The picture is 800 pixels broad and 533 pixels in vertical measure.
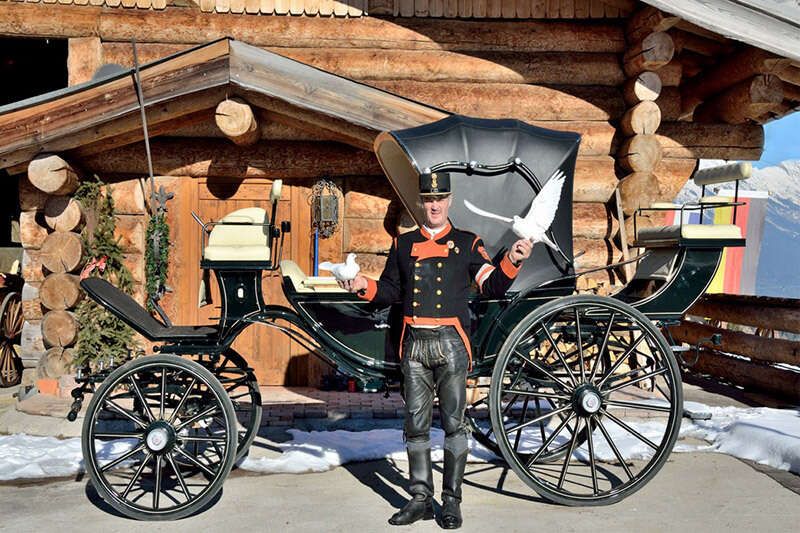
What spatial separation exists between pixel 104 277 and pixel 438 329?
15.3ft

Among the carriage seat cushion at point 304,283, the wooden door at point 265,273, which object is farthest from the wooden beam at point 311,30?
the carriage seat cushion at point 304,283

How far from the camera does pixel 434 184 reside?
415cm

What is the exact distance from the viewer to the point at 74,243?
23.5 feet

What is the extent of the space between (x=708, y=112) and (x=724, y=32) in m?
1.94

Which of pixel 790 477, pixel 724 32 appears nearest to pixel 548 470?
pixel 790 477

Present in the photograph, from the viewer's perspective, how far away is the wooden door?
7.81 meters

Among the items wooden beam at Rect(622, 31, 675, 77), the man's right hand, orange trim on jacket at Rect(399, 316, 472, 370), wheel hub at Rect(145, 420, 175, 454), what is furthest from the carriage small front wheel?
wooden beam at Rect(622, 31, 675, 77)

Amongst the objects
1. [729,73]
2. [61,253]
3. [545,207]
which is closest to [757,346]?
[729,73]

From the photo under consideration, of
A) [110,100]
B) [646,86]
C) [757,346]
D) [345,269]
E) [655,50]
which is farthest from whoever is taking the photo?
[757,346]

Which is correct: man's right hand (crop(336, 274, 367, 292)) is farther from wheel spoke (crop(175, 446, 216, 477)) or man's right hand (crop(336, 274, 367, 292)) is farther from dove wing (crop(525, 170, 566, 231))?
wheel spoke (crop(175, 446, 216, 477))

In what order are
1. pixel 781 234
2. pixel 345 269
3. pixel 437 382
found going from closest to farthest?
pixel 345 269 < pixel 437 382 < pixel 781 234

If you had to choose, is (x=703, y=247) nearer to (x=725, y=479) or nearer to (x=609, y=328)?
(x=609, y=328)

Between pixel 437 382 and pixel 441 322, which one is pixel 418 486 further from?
pixel 441 322

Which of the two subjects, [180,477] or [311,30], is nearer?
[180,477]
